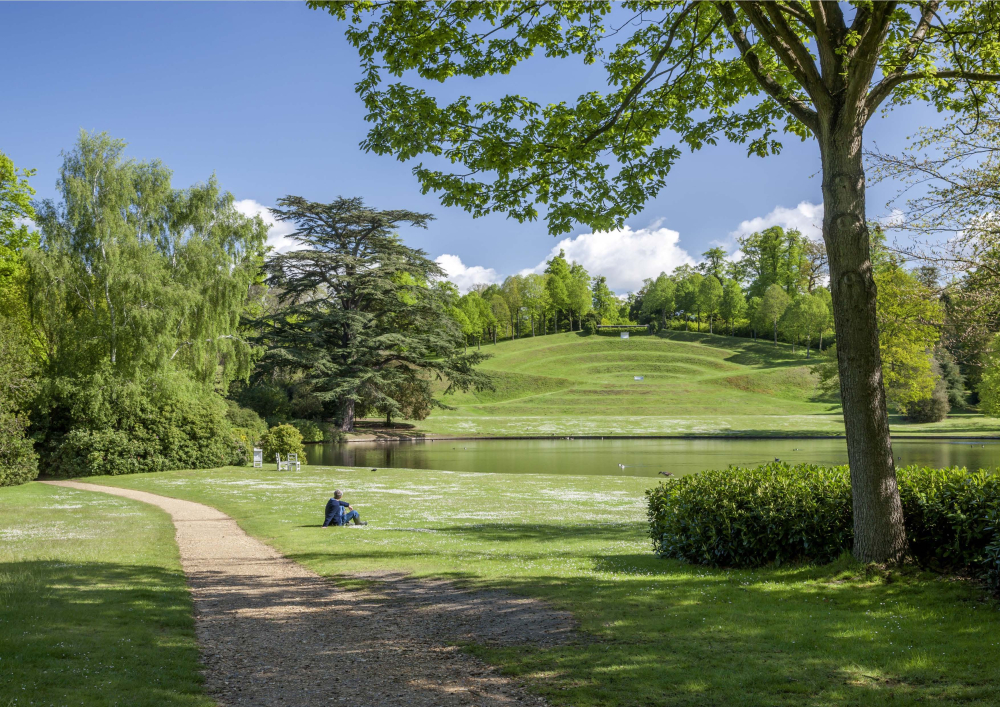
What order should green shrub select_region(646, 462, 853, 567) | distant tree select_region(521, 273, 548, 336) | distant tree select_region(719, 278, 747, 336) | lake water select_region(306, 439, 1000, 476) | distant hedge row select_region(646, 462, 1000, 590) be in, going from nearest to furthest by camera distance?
distant hedge row select_region(646, 462, 1000, 590) < green shrub select_region(646, 462, 853, 567) < lake water select_region(306, 439, 1000, 476) < distant tree select_region(719, 278, 747, 336) < distant tree select_region(521, 273, 548, 336)

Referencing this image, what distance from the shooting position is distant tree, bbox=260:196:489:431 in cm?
4622

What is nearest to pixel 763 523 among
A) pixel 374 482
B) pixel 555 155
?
pixel 555 155

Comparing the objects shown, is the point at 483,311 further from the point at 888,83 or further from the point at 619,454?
the point at 888,83

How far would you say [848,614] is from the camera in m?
6.62

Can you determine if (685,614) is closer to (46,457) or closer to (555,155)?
(555,155)

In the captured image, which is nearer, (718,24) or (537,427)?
(718,24)

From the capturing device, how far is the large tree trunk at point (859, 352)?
754 centimetres

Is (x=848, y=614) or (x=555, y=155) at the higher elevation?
(x=555, y=155)

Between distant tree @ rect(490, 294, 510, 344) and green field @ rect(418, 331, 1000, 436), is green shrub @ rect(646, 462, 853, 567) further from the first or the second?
distant tree @ rect(490, 294, 510, 344)

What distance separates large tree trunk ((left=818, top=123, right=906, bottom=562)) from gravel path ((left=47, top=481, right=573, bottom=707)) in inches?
152

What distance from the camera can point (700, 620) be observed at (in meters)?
6.71

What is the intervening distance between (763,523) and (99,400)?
2628 cm

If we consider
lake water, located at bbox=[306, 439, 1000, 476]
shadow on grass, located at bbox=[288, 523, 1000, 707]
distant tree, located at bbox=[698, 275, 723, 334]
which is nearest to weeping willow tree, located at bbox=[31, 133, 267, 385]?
lake water, located at bbox=[306, 439, 1000, 476]

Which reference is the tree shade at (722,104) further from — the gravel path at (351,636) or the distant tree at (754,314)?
the distant tree at (754,314)
